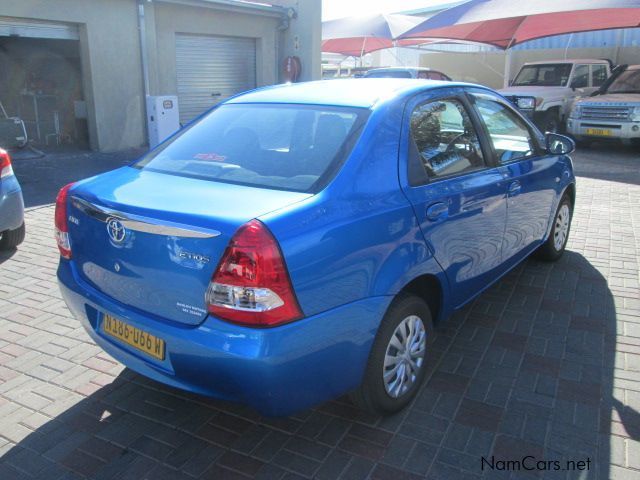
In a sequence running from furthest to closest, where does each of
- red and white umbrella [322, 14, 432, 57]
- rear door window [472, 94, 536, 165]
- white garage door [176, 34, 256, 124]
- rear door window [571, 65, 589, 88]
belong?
red and white umbrella [322, 14, 432, 57] < rear door window [571, 65, 589, 88] < white garage door [176, 34, 256, 124] < rear door window [472, 94, 536, 165]

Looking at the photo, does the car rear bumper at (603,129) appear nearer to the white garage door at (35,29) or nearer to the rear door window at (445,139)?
the rear door window at (445,139)

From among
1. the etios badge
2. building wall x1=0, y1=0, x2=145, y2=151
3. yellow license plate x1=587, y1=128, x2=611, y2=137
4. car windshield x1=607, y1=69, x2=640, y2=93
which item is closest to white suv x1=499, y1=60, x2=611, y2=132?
car windshield x1=607, y1=69, x2=640, y2=93

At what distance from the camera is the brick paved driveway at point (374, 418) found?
263cm

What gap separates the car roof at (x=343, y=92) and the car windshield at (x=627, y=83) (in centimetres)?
1142

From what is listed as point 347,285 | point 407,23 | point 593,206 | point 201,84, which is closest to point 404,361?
→ point 347,285

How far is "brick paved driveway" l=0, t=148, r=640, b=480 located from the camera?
8.63 ft

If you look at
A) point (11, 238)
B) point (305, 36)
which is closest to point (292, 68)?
point (305, 36)

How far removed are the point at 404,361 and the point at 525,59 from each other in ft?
73.8

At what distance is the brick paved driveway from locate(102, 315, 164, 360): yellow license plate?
53cm

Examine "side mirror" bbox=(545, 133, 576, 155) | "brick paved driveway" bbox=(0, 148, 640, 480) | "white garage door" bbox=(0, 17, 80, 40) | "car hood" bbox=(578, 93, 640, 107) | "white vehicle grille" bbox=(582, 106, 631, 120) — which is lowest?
"brick paved driveway" bbox=(0, 148, 640, 480)

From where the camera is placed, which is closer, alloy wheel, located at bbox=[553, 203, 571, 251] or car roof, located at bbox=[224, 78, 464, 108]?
car roof, located at bbox=[224, 78, 464, 108]

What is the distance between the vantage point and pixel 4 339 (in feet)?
12.5

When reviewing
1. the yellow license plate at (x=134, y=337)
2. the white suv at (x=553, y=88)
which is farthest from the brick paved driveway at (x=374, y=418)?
the white suv at (x=553, y=88)

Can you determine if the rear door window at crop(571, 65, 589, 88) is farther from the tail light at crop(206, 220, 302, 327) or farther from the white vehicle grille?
the tail light at crop(206, 220, 302, 327)
